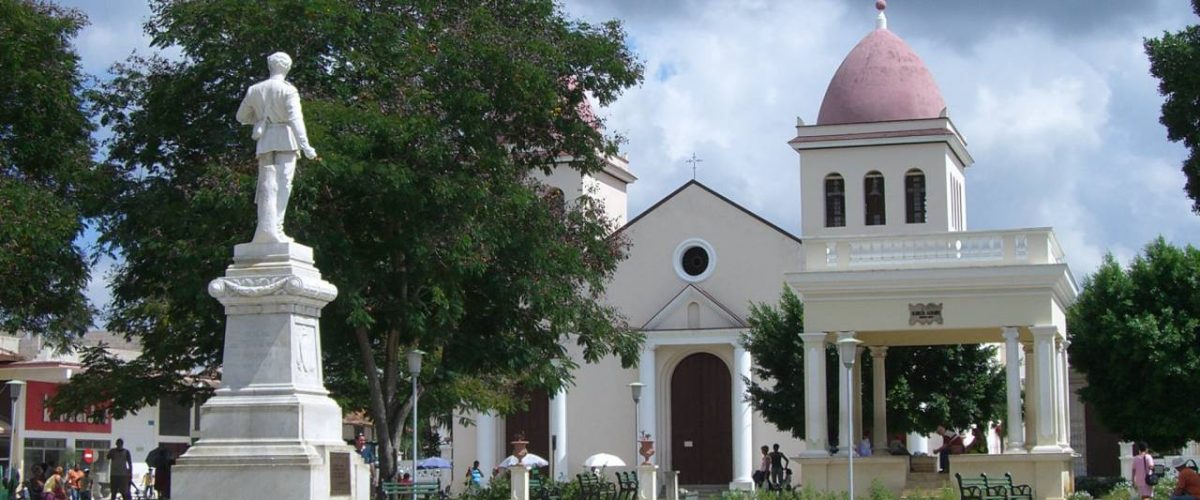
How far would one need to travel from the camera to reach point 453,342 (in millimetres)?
29188

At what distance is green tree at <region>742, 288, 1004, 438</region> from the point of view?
40281 mm

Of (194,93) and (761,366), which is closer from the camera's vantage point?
(194,93)

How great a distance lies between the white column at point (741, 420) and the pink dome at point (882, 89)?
22.0ft

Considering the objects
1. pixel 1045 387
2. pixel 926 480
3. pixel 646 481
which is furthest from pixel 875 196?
pixel 1045 387

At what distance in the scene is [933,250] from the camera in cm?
3166

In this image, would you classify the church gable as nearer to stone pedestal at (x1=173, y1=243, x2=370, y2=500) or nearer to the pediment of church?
the pediment of church

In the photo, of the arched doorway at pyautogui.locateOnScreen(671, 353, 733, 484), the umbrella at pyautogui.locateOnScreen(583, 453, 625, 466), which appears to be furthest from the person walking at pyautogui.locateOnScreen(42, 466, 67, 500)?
the arched doorway at pyautogui.locateOnScreen(671, 353, 733, 484)

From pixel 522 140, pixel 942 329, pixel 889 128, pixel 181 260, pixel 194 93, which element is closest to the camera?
pixel 181 260

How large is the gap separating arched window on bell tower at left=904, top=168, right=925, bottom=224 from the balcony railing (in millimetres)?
13743

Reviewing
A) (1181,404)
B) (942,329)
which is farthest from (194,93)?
(1181,404)

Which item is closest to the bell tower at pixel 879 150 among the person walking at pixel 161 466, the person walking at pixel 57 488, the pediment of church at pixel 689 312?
the pediment of church at pixel 689 312

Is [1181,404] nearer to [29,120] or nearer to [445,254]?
[445,254]

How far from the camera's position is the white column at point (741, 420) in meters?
45.0

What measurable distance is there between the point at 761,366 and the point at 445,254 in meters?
16.9
